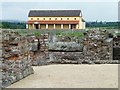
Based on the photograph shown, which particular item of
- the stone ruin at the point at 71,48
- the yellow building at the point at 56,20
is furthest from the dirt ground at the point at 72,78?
the yellow building at the point at 56,20

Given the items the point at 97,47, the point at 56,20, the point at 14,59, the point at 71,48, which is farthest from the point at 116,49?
the point at 56,20

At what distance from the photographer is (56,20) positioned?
4731cm

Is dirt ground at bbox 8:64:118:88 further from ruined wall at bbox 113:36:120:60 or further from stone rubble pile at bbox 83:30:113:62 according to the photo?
ruined wall at bbox 113:36:120:60

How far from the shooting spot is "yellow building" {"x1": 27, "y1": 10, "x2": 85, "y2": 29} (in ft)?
150

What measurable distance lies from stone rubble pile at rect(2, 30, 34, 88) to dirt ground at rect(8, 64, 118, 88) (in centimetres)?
18

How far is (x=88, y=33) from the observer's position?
14375 millimetres

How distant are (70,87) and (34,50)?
5.90m

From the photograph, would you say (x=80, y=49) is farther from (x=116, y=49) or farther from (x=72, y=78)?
(x=72, y=78)

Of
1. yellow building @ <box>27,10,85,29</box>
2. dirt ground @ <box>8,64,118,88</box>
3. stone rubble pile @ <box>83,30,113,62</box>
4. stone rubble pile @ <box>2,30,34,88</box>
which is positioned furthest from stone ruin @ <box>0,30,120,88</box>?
yellow building @ <box>27,10,85,29</box>

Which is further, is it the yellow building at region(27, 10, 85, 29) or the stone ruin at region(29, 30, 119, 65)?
the yellow building at region(27, 10, 85, 29)

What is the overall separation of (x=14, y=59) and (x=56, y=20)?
37.0m

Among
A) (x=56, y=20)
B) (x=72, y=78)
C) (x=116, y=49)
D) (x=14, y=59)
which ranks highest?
(x=56, y=20)

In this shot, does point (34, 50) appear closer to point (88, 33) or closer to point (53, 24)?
point (88, 33)

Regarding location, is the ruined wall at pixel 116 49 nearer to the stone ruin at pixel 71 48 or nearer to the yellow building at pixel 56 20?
the stone ruin at pixel 71 48
